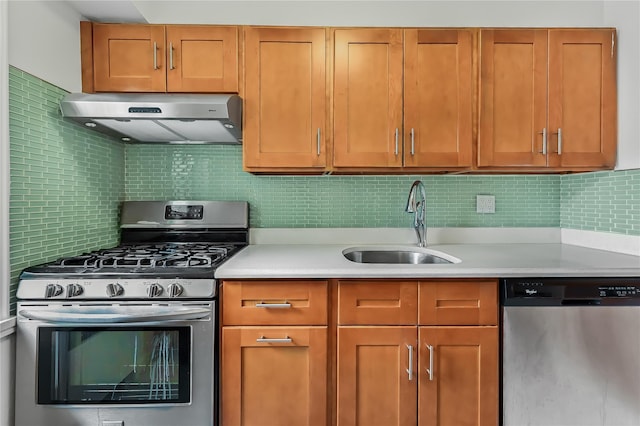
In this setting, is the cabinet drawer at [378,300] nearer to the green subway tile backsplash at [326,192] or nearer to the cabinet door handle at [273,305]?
the cabinet door handle at [273,305]

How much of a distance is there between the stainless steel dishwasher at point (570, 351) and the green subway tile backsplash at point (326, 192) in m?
0.81

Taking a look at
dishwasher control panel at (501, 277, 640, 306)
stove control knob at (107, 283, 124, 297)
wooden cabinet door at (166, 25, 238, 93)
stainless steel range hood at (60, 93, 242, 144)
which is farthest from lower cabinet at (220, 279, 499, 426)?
wooden cabinet door at (166, 25, 238, 93)

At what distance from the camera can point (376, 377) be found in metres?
1.52

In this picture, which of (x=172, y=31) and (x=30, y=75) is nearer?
(x=30, y=75)

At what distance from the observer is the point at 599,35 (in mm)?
1882

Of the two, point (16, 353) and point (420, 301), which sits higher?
point (420, 301)

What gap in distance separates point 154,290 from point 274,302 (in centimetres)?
48

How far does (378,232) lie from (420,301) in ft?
2.51

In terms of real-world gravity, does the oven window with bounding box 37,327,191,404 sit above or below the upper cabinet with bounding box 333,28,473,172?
below

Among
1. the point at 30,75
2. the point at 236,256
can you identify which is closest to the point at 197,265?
the point at 236,256

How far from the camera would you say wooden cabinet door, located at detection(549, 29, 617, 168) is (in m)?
1.88

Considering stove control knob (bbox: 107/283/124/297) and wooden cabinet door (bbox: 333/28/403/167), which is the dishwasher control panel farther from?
stove control knob (bbox: 107/283/124/297)

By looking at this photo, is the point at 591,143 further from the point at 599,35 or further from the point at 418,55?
the point at 418,55

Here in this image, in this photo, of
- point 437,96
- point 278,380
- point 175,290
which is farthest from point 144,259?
point 437,96
